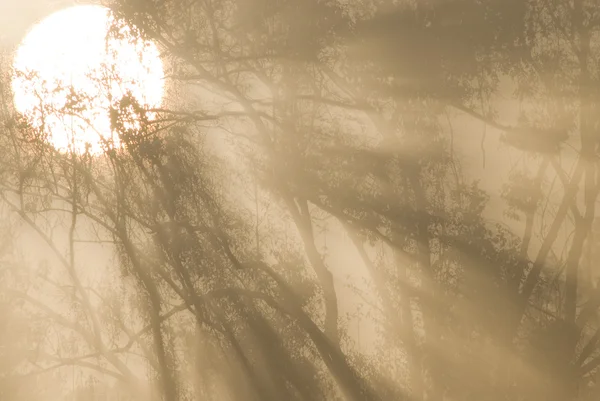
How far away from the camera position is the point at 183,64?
1218 cm

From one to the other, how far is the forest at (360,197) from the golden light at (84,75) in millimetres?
214

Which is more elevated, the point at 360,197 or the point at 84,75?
the point at 84,75

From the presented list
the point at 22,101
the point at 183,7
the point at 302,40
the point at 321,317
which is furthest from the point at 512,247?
the point at 22,101

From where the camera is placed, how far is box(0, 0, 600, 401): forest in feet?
36.3

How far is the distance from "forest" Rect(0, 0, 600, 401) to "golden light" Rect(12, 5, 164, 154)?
214mm

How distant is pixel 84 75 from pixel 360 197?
4.87 m

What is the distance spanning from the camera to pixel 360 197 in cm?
1187

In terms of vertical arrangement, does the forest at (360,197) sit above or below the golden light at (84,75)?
below

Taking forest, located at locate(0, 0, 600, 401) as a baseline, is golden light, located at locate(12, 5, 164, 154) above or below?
above

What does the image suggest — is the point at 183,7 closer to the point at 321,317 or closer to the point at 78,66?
the point at 78,66

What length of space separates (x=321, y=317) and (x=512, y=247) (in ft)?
10.8

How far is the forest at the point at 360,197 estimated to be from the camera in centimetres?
1108

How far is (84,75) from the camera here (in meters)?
11.9

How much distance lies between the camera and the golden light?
11.7 m
